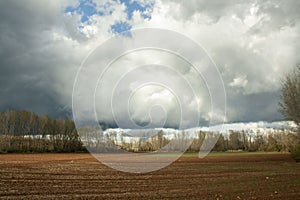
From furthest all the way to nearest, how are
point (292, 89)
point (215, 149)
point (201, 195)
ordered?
point (215, 149) → point (292, 89) → point (201, 195)

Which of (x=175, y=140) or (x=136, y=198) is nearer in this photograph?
(x=136, y=198)

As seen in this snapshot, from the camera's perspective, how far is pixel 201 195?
59.0ft

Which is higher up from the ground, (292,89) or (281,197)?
(292,89)

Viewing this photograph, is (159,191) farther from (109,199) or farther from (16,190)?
(16,190)

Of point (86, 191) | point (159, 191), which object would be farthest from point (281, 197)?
point (86, 191)

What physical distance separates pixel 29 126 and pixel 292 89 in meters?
128

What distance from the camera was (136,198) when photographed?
17.1 m

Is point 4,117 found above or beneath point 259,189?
above

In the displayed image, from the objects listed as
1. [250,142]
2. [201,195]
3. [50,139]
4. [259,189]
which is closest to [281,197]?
[259,189]

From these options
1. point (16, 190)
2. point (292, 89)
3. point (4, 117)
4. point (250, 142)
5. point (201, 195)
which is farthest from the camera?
point (250, 142)

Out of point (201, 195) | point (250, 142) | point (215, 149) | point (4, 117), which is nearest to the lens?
point (201, 195)

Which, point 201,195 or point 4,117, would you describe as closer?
point 201,195

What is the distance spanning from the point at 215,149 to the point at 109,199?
157 m

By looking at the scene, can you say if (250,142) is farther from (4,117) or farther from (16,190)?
(16,190)
